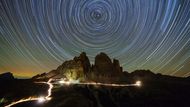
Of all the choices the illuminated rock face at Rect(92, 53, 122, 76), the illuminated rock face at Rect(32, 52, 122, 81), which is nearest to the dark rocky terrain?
the illuminated rock face at Rect(32, 52, 122, 81)

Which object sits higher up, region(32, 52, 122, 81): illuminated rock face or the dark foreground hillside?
region(32, 52, 122, 81): illuminated rock face

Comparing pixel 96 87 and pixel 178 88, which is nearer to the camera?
pixel 96 87

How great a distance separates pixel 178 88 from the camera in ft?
265

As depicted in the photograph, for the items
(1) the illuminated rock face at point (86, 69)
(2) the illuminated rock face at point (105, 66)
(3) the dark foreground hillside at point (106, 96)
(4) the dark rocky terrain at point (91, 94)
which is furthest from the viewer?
(2) the illuminated rock face at point (105, 66)

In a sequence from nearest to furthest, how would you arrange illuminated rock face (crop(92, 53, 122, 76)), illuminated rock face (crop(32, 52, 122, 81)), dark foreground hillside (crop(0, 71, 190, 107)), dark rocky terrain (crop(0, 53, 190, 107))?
dark rocky terrain (crop(0, 53, 190, 107))
dark foreground hillside (crop(0, 71, 190, 107))
illuminated rock face (crop(32, 52, 122, 81))
illuminated rock face (crop(92, 53, 122, 76))

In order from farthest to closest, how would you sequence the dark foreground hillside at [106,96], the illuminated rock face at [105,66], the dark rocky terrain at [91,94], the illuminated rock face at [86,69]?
the illuminated rock face at [105,66] → the illuminated rock face at [86,69] → the dark foreground hillside at [106,96] → the dark rocky terrain at [91,94]

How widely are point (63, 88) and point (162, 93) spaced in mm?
30594

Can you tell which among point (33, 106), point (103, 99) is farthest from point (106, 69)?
point (33, 106)

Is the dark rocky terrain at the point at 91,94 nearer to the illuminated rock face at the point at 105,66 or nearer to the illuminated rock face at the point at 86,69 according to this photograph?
the illuminated rock face at the point at 86,69

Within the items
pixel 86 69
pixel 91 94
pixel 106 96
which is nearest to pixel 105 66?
pixel 86 69

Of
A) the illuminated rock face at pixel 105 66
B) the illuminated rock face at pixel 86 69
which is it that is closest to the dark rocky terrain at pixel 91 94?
the illuminated rock face at pixel 86 69

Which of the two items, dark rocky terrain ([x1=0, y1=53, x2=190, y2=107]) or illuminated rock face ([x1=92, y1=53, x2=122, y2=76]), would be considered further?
illuminated rock face ([x1=92, y1=53, x2=122, y2=76])

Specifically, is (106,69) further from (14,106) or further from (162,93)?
(14,106)

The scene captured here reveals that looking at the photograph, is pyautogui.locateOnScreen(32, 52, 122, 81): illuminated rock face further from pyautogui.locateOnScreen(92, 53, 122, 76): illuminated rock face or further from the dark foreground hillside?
the dark foreground hillside
